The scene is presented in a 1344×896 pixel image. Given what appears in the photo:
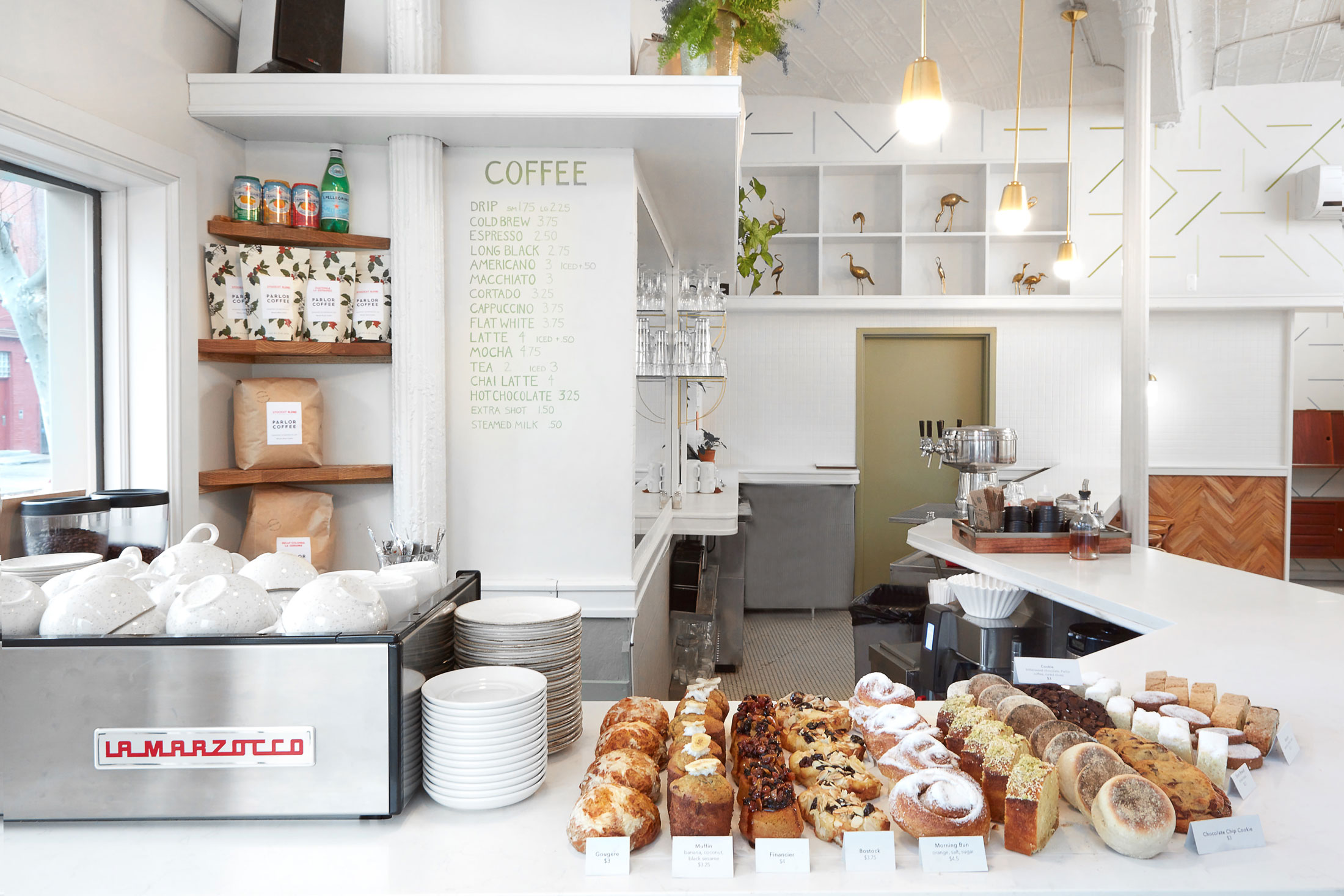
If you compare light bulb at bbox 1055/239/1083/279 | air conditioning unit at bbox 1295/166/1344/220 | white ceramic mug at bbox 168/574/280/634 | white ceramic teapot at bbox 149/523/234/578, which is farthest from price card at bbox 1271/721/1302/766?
air conditioning unit at bbox 1295/166/1344/220

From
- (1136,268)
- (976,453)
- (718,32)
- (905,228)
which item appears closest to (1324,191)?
(905,228)

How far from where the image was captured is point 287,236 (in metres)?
2.57

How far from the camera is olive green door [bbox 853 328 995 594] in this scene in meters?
6.53

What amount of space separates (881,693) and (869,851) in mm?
422

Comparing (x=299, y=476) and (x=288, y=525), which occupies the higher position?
(x=299, y=476)

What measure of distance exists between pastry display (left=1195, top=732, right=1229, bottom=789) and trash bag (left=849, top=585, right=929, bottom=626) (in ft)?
6.95

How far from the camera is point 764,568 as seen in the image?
610cm

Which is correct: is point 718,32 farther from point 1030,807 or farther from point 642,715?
point 1030,807

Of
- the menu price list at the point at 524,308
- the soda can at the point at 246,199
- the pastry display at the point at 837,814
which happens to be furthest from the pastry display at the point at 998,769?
the soda can at the point at 246,199

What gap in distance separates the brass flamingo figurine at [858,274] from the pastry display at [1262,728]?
544 cm

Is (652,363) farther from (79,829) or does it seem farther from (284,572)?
(79,829)

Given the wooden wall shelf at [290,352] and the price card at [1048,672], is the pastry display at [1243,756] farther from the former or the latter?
the wooden wall shelf at [290,352]

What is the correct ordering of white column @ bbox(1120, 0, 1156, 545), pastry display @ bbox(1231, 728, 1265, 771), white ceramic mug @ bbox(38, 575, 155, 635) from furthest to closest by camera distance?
white column @ bbox(1120, 0, 1156, 545) → pastry display @ bbox(1231, 728, 1265, 771) → white ceramic mug @ bbox(38, 575, 155, 635)

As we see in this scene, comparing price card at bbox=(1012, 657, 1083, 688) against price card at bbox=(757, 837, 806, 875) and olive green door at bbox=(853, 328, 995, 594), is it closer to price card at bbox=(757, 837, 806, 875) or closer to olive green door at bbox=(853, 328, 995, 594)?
price card at bbox=(757, 837, 806, 875)
